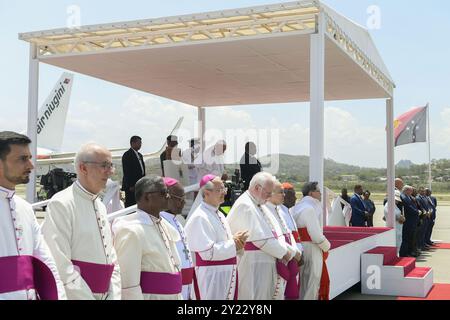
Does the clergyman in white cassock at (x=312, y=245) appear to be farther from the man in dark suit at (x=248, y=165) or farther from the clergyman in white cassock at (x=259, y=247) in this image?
the man in dark suit at (x=248, y=165)

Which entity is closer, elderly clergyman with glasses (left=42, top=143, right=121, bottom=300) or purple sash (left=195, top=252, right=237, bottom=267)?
elderly clergyman with glasses (left=42, top=143, right=121, bottom=300)

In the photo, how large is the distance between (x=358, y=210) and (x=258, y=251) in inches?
369

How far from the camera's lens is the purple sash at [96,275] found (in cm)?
330

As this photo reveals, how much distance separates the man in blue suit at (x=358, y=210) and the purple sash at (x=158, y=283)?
38.2 feet

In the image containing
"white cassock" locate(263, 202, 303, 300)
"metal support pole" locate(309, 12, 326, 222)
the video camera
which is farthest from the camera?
the video camera

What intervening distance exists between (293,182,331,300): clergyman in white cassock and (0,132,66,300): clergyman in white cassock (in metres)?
4.67

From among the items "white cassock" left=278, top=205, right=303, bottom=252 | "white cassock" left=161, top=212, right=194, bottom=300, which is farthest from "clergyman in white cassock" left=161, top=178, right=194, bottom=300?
"white cassock" left=278, top=205, right=303, bottom=252

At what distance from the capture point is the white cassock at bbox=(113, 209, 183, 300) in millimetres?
3561

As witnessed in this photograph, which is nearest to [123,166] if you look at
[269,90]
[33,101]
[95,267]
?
[33,101]

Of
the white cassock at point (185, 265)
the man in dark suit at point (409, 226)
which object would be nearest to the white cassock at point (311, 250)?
the white cassock at point (185, 265)

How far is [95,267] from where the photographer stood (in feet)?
10.9

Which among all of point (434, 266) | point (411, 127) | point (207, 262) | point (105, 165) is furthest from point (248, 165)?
point (411, 127)

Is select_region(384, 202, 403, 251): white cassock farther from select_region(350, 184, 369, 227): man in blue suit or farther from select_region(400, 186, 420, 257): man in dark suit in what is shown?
select_region(350, 184, 369, 227): man in blue suit
